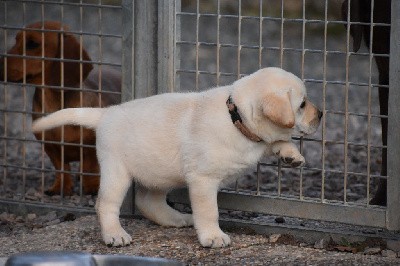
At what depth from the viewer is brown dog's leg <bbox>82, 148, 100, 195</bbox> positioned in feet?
20.9

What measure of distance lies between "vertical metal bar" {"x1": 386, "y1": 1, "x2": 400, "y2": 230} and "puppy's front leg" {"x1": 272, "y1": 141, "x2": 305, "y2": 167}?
47 cm

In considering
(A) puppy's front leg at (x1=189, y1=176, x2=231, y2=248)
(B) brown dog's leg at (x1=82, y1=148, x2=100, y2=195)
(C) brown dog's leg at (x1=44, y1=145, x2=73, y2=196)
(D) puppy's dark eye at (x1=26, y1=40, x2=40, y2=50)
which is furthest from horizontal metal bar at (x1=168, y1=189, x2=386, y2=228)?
(D) puppy's dark eye at (x1=26, y1=40, x2=40, y2=50)

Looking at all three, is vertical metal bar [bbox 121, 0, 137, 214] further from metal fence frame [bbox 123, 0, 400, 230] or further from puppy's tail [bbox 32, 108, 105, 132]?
puppy's tail [bbox 32, 108, 105, 132]

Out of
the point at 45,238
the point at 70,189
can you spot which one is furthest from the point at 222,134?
the point at 70,189

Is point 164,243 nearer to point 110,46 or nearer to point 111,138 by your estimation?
point 111,138

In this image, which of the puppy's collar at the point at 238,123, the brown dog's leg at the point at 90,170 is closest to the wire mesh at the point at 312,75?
the puppy's collar at the point at 238,123

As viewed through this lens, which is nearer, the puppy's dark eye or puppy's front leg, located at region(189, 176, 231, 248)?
puppy's front leg, located at region(189, 176, 231, 248)

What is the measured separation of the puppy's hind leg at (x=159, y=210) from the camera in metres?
5.48

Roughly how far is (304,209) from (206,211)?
619 millimetres

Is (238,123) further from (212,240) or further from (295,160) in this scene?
(212,240)

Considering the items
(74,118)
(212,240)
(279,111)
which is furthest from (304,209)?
(74,118)

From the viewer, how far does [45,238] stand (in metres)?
5.45

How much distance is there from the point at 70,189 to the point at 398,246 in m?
2.35

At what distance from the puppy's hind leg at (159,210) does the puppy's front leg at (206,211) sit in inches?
17.8
